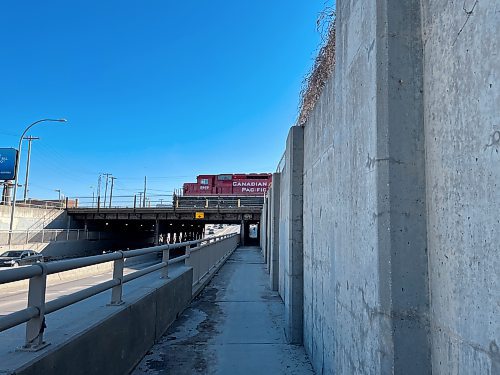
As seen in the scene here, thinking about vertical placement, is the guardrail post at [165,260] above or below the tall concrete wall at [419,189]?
below

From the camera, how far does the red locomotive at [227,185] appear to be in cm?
5425

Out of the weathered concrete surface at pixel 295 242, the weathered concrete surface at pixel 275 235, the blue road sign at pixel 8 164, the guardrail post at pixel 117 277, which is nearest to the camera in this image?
the guardrail post at pixel 117 277

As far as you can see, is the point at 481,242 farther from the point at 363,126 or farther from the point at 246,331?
the point at 246,331

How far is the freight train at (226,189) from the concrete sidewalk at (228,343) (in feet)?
135

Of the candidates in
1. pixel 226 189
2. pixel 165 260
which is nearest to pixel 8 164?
pixel 226 189

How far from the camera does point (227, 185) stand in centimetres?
5475

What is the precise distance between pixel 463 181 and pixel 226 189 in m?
53.0

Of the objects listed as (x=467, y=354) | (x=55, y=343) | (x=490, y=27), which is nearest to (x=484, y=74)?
(x=490, y=27)

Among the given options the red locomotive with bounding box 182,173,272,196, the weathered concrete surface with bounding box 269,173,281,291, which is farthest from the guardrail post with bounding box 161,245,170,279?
the red locomotive with bounding box 182,173,272,196

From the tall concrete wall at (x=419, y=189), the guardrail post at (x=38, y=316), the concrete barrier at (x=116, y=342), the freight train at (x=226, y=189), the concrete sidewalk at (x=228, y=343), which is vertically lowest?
the concrete sidewalk at (x=228, y=343)

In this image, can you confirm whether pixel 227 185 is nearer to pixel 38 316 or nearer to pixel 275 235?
pixel 275 235

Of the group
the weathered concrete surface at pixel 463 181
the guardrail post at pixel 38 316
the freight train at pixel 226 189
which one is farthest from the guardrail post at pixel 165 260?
the freight train at pixel 226 189

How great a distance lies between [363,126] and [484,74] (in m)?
0.97

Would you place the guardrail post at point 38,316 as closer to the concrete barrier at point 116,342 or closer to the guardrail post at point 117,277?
the concrete barrier at point 116,342
